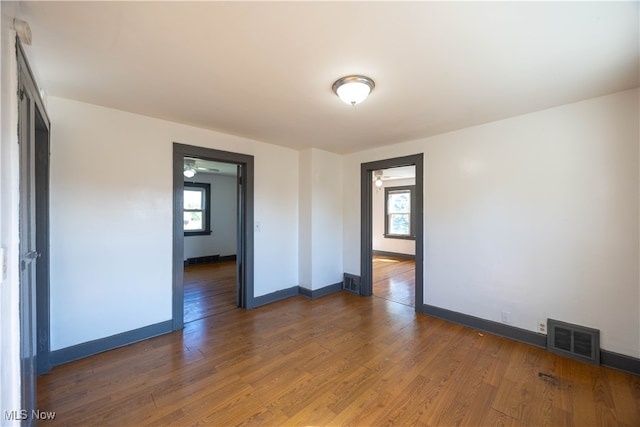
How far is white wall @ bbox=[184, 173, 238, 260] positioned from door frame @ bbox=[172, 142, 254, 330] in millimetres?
3301

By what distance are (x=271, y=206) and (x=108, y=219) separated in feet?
6.29

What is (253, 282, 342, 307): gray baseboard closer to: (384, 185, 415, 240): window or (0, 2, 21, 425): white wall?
(0, 2, 21, 425): white wall

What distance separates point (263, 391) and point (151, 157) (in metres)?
2.50

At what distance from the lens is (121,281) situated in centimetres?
261

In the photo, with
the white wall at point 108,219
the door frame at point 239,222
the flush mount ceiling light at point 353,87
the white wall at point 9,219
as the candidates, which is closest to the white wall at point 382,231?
the door frame at point 239,222

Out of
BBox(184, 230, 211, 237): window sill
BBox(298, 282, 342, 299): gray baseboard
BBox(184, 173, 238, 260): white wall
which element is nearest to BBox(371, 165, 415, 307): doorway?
BBox(298, 282, 342, 299): gray baseboard

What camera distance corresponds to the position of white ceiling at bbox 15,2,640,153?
4.45 feet

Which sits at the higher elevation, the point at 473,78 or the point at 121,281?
the point at 473,78

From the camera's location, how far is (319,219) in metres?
4.15

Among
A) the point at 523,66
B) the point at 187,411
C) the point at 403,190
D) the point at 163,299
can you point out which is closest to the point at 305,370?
the point at 187,411

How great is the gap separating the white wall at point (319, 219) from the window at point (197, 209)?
3.80 meters

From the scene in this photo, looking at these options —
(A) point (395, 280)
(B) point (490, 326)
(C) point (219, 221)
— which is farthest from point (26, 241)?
(C) point (219, 221)

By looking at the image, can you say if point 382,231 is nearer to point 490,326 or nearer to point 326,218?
point 326,218

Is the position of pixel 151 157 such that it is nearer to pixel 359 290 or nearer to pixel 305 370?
pixel 305 370
